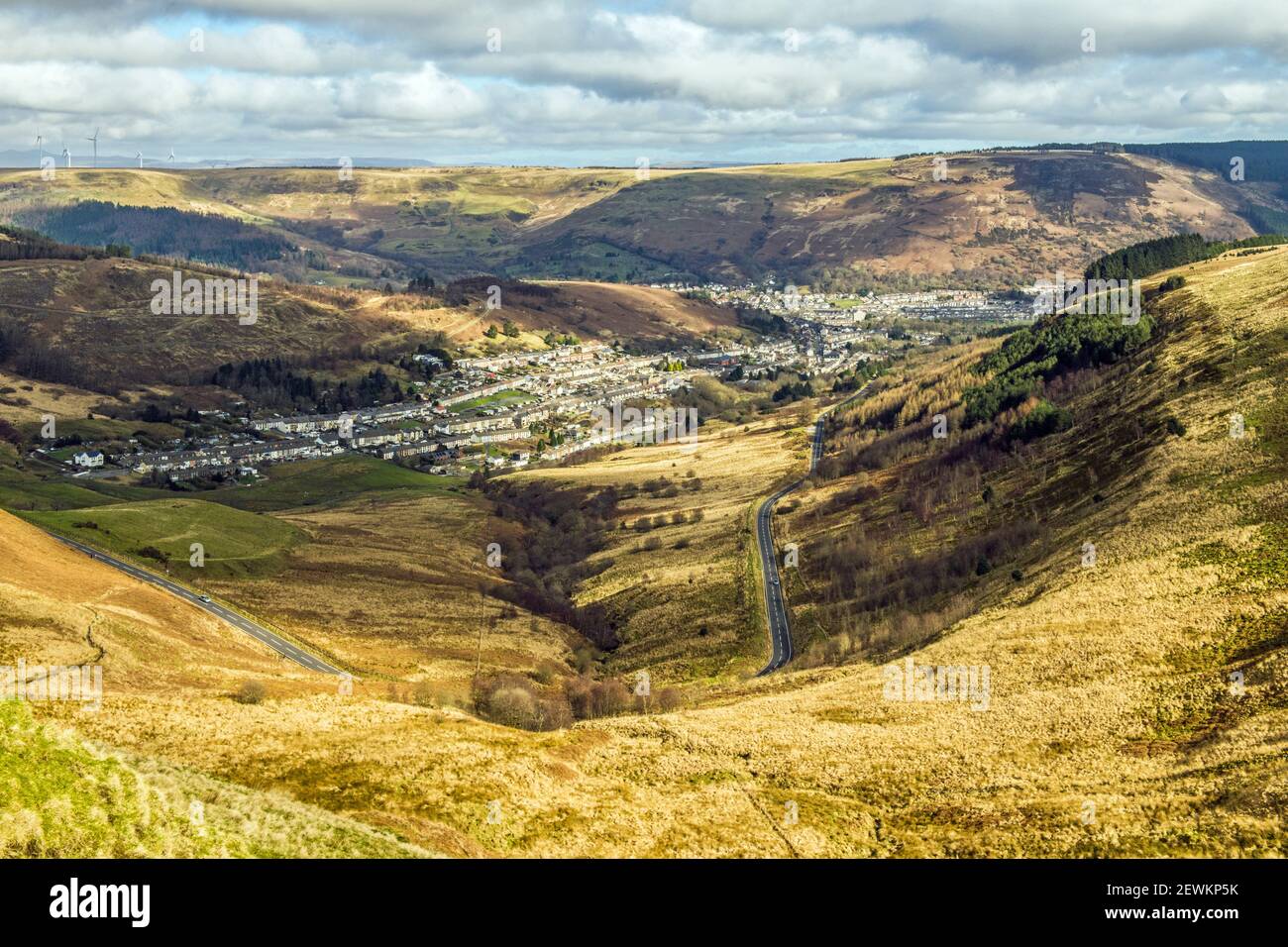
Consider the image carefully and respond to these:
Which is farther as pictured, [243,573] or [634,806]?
[243,573]

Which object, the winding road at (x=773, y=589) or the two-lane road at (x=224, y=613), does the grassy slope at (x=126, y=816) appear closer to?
the two-lane road at (x=224, y=613)

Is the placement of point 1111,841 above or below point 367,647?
above

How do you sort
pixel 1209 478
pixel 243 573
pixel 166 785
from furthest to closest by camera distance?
1. pixel 243 573
2. pixel 1209 478
3. pixel 166 785

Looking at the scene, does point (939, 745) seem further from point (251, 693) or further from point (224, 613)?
point (224, 613)

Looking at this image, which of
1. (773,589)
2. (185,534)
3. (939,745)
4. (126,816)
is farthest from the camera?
(185,534)

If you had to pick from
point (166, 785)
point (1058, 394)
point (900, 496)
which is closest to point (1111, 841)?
point (166, 785)

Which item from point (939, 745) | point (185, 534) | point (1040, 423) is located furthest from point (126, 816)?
point (1040, 423)
